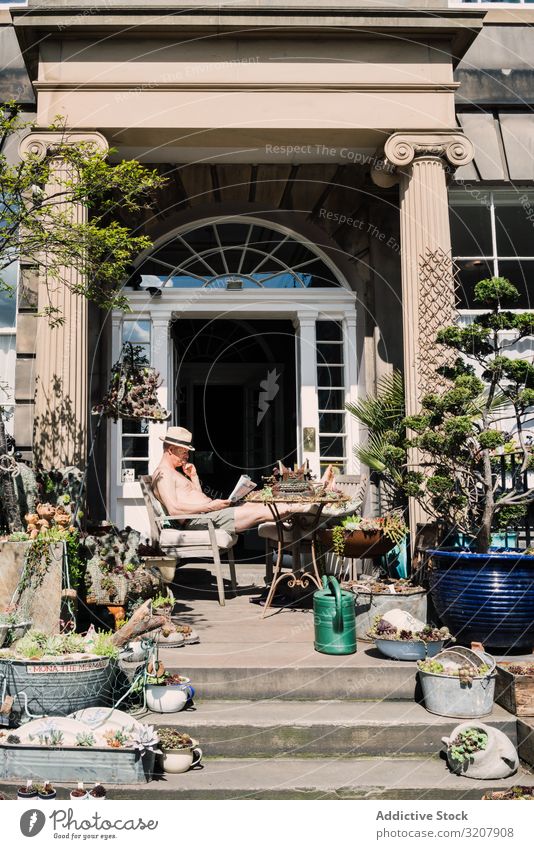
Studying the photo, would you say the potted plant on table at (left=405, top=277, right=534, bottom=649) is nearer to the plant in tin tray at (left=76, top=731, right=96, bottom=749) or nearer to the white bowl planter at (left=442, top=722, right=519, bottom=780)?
the white bowl planter at (left=442, top=722, right=519, bottom=780)

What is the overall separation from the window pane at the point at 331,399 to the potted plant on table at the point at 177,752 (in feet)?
16.9

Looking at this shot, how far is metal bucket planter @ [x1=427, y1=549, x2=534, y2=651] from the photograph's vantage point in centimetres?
424

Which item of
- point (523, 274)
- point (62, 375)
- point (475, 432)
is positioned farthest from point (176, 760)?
point (523, 274)

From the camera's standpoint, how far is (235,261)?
8180mm

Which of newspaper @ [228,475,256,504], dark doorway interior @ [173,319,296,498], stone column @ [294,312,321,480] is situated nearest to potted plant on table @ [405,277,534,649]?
newspaper @ [228,475,256,504]

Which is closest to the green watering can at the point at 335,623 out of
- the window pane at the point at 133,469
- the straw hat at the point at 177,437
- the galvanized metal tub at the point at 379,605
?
the galvanized metal tub at the point at 379,605

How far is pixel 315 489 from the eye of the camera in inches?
219

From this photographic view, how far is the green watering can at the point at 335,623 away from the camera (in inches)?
166

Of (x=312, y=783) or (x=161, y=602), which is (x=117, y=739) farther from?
(x=161, y=602)

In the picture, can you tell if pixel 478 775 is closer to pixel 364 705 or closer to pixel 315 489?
pixel 364 705

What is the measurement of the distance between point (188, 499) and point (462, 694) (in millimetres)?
3019

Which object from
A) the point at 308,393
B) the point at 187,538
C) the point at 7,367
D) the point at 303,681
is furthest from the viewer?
the point at 308,393

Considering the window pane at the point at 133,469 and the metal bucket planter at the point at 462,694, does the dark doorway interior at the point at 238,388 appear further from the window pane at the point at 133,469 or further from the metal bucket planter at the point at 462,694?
the metal bucket planter at the point at 462,694

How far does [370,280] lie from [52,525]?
4.62 m
